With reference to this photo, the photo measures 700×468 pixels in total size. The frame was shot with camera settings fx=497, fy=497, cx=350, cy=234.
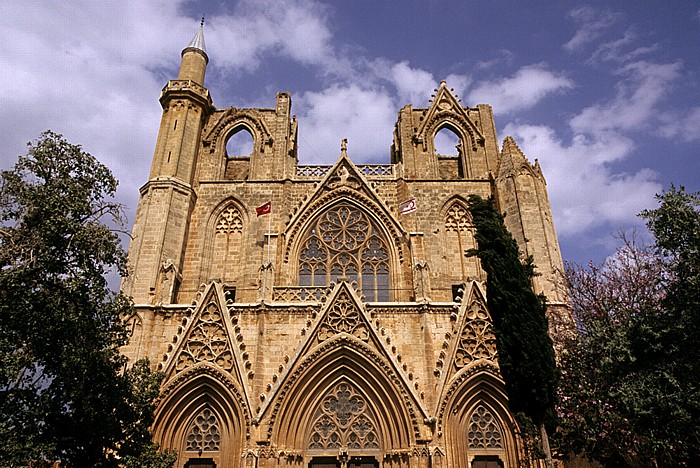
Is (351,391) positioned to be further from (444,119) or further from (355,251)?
(444,119)

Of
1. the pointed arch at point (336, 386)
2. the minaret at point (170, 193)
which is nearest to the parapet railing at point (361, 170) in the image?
the minaret at point (170, 193)

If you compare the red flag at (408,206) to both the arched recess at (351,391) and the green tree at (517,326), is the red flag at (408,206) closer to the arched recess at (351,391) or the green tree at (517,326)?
the green tree at (517,326)

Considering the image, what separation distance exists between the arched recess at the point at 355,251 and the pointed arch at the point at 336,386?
3.38 meters

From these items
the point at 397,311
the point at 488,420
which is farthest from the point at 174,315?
the point at 488,420

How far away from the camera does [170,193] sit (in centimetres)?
1802

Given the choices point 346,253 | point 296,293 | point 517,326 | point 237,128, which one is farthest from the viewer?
point 237,128

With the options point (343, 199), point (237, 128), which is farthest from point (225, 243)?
point (237, 128)

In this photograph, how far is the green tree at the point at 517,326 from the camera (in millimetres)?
11898

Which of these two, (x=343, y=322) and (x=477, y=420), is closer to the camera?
(x=477, y=420)

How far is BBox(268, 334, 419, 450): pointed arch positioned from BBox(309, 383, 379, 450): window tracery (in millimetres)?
95

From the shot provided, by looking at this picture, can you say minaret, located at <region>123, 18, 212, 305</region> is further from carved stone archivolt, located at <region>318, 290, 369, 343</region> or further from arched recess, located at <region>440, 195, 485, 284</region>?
arched recess, located at <region>440, 195, 485, 284</region>

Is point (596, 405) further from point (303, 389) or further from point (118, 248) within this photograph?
point (118, 248)

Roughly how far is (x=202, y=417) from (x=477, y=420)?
8.06m

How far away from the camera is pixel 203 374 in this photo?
14391mm
